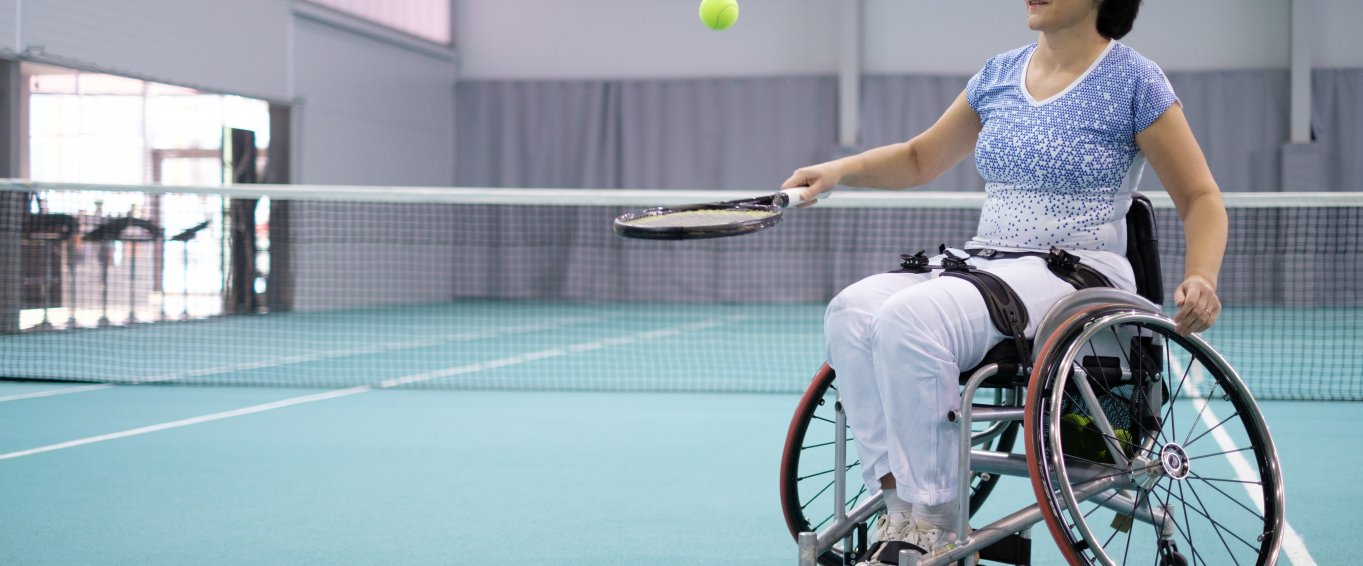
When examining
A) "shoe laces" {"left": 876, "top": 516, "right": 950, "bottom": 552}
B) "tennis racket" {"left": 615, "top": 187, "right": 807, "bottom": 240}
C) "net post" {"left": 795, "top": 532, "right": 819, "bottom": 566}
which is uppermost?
"tennis racket" {"left": 615, "top": 187, "right": 807, "bottom": 240}

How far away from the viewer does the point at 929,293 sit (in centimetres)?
190

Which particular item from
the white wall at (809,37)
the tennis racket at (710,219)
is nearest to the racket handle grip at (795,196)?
the tennis racket at (710,219)

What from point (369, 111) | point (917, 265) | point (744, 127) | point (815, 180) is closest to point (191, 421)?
point (815, 180)

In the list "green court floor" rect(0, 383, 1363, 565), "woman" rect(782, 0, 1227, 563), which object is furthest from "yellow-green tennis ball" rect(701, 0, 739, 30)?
"woman" rect(782, 0, 1227, 563)

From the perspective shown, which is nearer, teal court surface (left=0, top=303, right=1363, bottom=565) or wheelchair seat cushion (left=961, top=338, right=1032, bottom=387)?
wheelchair seat cushion (left=961, top=338, right=1032, bottom=387)

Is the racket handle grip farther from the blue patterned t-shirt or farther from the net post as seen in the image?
the net post

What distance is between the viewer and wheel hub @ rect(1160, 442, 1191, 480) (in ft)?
6.28

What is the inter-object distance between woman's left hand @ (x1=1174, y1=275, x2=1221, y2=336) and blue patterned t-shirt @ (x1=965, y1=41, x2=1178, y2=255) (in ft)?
0.82

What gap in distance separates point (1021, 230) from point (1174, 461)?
18.6 inches

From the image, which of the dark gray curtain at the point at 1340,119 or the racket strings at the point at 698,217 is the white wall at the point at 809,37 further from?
the racket strings at the point at 698,217

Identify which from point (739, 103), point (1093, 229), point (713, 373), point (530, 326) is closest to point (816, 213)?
point (739, 103)

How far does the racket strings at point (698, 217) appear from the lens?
197 cm

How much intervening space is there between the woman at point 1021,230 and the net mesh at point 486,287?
3.02 meters

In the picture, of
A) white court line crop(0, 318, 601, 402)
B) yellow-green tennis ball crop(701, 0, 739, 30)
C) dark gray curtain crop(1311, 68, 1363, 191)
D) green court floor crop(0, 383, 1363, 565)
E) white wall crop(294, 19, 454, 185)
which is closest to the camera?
green court floor crop(0, 383, 1363, 565)
